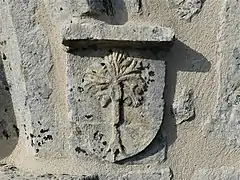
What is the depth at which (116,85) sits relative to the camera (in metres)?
1.61

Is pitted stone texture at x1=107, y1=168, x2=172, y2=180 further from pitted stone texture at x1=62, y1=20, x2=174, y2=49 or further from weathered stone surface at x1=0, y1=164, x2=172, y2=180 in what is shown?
pitted stone texture at x1=62, y1=20, x2=174, y2=49

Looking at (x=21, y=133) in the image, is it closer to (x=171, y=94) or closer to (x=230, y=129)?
(x=171, y=94)

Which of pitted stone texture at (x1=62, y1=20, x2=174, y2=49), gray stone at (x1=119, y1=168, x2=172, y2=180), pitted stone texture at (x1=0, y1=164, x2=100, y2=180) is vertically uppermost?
pitted stone texture at (x1=62, y1=20, x2=174, y2=49)

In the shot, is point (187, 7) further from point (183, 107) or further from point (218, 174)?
point (218, 174)

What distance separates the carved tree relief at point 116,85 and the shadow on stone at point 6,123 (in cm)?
22

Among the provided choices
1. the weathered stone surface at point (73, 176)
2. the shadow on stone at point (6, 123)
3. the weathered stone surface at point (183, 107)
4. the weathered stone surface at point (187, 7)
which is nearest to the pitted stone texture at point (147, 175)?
the weathered stone surface at point (73, 176)

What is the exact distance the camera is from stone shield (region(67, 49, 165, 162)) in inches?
63.4

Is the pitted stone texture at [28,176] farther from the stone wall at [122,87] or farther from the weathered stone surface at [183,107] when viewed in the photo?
the weathered stone surface at [183,107]

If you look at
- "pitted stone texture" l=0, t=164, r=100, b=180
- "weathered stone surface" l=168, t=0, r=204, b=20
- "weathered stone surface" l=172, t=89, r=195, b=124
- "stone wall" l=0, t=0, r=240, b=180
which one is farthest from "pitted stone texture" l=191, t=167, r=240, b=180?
"weathered stone surface" l=168, t=0, r=204, b=20

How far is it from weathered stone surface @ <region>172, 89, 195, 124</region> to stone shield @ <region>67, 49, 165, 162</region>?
4 cm

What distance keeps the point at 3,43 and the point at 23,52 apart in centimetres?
8

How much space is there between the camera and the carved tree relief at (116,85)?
1.61m

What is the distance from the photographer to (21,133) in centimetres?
171

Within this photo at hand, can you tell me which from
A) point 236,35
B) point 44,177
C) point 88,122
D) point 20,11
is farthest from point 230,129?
point 20,11
